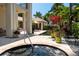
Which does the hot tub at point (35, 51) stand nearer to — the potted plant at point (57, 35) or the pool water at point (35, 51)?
the pool water at point (35, 51)

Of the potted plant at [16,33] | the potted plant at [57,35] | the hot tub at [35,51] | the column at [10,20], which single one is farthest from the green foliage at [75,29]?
the column at [10,20]

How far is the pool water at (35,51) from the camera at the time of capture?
256 inches

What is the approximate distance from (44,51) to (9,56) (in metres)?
1.32

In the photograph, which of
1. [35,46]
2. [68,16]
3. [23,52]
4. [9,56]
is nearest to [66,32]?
[68,16]

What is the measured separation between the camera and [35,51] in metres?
6.89

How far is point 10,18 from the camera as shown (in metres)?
10.3

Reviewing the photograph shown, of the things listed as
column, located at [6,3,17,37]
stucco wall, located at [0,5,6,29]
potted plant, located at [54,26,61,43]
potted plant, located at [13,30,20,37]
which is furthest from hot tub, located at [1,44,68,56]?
stucco wall, located at [0,5,6,29]

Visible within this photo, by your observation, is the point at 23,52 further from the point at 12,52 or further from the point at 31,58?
the point at 31,58

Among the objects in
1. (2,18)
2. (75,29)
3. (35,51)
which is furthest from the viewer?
(2,18)

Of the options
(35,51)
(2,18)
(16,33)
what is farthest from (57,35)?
(2,18)

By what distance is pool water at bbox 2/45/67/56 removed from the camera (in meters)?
6.51

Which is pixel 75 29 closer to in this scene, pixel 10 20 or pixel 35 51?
pixel 35 51

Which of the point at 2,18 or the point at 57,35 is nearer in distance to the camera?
the point at 57,35

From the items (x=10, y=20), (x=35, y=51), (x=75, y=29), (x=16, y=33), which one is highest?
(x=10, y=20)
